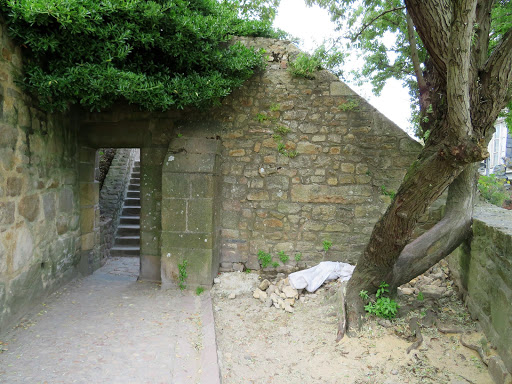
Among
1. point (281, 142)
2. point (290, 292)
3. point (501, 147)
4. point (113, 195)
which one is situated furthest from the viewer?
point (501, 147)

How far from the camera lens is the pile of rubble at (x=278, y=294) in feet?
13.0

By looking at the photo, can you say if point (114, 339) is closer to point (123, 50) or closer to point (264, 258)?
point (264, 258)

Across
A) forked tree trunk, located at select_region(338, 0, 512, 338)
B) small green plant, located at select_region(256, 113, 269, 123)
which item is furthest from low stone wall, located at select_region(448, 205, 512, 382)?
small green plant, located at select_region(256, 113, 269, 123)

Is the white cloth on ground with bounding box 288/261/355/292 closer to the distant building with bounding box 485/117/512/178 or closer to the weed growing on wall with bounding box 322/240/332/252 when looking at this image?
the weed growing on wall with bounding box 322/240/332/252

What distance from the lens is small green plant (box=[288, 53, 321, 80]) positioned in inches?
165

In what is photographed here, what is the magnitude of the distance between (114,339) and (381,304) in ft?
8.56

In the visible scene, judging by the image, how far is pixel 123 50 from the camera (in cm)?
316

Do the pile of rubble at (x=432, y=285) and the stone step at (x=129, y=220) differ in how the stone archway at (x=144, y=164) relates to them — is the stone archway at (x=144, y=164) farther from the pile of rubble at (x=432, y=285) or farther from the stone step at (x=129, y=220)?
the pile of rubble at (x=432, y=285)

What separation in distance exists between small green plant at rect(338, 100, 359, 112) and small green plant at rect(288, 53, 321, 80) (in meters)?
0.54

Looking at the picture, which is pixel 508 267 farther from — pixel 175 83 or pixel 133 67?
pixel 133 67

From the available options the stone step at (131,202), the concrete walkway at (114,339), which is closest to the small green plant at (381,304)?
the concrete walkway at (114,339)

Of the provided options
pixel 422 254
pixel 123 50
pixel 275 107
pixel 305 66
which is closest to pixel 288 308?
pixel 422 254

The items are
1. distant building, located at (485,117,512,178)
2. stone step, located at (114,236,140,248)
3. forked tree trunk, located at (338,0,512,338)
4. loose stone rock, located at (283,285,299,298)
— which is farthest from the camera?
distant building, located at (485,117,512,178)

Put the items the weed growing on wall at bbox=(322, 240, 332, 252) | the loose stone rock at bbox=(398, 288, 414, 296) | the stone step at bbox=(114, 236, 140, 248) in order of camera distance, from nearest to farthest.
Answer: the loose stone rock at bbox=(398, 288, 414, 296), the weed growing on wall at bbox=(322, 240, 332, 252), the stone step at bbox=(114, 236, 140, 248)
